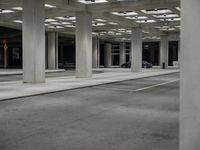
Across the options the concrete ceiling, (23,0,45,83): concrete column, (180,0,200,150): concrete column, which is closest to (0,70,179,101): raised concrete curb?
(23,0,45,83): concrete column

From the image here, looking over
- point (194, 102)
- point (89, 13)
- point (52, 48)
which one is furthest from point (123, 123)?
point (52, 48)

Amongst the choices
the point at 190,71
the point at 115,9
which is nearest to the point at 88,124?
the point at 190,71

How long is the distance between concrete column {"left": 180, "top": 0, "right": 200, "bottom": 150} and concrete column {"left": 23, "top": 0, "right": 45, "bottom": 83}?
701 inches

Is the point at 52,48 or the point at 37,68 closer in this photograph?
the point at 37,68

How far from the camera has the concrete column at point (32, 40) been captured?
21734 millimetres

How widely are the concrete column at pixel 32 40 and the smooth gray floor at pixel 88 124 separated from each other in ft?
27.1

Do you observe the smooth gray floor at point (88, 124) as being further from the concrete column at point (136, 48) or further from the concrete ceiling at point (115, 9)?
the concrete column at point (136, 48)

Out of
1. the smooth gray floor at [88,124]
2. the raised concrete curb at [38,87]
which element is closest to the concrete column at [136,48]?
the raised concrete curb at [38,87]

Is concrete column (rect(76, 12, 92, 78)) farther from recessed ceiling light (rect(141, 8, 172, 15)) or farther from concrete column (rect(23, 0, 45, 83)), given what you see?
concrete column (rect(23, 0, 45, 83))

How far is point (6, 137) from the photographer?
289 inches

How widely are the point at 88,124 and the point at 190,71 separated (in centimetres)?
468

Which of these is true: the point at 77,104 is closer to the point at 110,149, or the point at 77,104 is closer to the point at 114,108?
the point at 114,108

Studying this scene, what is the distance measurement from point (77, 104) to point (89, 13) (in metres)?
16.8

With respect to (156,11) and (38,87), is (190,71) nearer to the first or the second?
(38,87)
